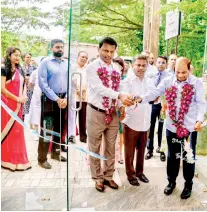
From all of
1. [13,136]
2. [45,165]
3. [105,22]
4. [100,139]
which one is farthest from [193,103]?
[105,22]

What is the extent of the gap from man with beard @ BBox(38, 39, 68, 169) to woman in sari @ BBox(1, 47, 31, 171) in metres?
0.18

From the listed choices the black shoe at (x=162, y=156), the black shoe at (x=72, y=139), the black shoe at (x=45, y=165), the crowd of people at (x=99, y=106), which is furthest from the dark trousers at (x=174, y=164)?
the black shoe at (x=45, y=165)

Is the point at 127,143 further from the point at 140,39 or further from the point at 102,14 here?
the point at 140,39

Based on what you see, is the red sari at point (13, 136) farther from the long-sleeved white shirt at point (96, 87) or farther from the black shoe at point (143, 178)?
the black shoe at point (143, 178)

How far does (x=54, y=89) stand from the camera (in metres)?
2.68

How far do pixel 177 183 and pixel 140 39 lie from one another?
11.6 feet

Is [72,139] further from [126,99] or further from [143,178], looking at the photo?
[143,178]

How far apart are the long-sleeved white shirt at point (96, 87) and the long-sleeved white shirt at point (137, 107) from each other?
0.26 metres

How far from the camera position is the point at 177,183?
3.51 m

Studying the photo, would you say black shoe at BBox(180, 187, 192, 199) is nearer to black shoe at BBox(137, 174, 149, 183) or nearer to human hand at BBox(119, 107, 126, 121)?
black shoe at BBox(137, 174, 149, 183)

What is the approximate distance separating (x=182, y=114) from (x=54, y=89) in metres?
1.28

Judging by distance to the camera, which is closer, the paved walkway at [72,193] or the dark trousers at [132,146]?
the paved walkway at [72,193]

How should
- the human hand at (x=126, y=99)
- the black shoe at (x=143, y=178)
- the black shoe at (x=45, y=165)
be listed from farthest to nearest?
the black shoe at (x=143, y=178) < the human hand at (x=126, y=99) < the black shoe at (x=45, y=165)

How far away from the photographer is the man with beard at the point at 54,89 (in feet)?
8.65
